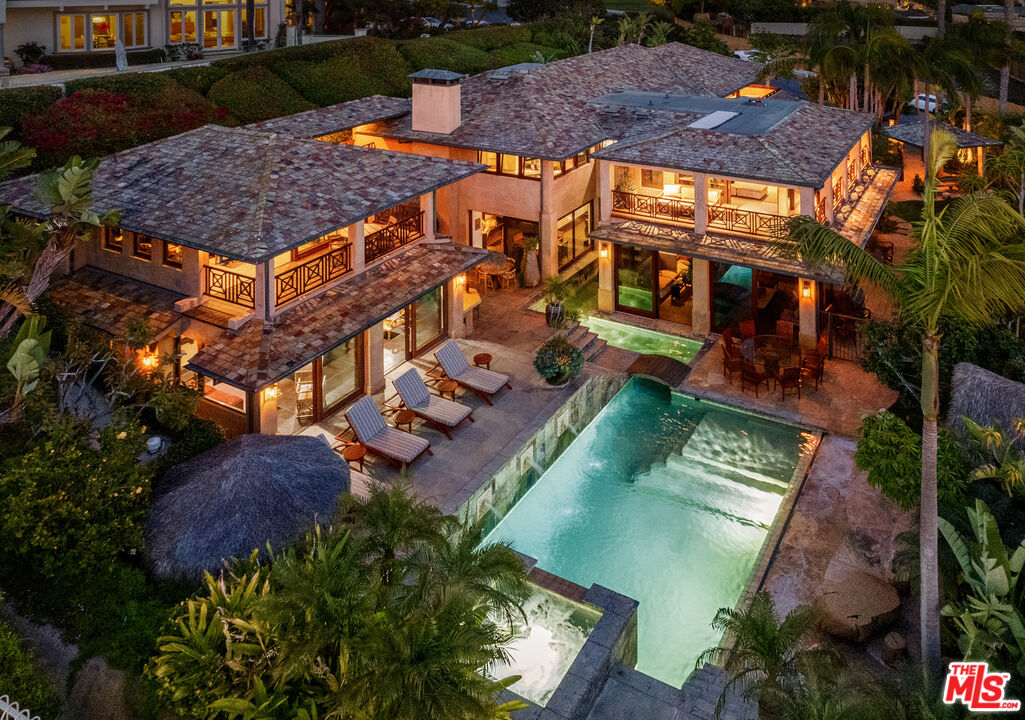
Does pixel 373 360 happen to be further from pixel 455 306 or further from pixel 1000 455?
pixel 1000 455

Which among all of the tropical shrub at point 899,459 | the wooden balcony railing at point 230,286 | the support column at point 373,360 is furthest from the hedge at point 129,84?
the tropical shrub at point 899,459

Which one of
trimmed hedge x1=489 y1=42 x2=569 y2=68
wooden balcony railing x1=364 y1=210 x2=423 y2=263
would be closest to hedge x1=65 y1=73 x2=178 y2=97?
wooden balcony railing x1=364 y1=210 x2=423 y2=263

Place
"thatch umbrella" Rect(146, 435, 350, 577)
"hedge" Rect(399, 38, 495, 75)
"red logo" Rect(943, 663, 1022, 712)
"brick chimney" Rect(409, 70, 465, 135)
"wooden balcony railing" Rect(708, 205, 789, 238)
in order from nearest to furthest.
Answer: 1. "red logo" Rect(943, 663, 1022, 712)
2. "thatch umbrella" Rect(146, 435, 350, 577)
3. "wooden balcony railing" Rect(708, 205, 789, 238)
4. "brick chimney" Rect(409, 70, 465, 135)
5. "hedge" Rect(399, 38, 495, 75)

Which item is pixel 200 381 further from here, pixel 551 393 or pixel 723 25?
pixel 723 25

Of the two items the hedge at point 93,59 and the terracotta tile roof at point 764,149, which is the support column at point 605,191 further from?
the hedge at point 93,59

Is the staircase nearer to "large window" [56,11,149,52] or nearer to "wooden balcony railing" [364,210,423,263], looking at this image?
"wooden balcony railing" [364,210,423,263]
